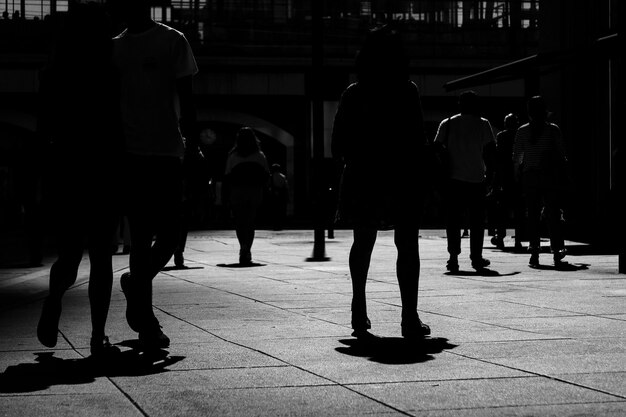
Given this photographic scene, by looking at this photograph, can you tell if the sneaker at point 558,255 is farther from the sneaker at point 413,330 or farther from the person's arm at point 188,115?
the person's arm at point 188,115

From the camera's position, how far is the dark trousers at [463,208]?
11.4 meters

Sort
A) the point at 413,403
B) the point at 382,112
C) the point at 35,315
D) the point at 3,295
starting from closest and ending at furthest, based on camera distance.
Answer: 1. the point at 413,403
2. the point at 382,112
3. the point at 35,315
4. the point at 3,295

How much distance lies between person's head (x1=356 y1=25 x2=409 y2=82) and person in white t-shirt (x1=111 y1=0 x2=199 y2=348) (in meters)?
0.97

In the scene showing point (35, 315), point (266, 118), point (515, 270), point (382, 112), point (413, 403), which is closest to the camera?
point (413, 403)

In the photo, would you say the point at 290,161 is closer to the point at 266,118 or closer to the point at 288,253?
the point at 266,118

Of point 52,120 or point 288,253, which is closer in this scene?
point 52,120

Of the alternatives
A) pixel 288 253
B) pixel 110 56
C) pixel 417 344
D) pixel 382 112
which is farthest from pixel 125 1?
pixel 288 253

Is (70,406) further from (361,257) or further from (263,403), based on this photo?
(361,257)

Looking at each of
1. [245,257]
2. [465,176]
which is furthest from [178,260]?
[465,176]

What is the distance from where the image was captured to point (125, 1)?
5992 mm

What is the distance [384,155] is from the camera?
6398mm

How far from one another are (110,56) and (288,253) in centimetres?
1058

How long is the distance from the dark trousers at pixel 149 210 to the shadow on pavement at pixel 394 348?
101 cm

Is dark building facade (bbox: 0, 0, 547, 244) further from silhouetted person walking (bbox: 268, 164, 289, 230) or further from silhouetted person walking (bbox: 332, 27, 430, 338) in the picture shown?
silhouetted person walking (bbox: 332, 27, 430, 338)
